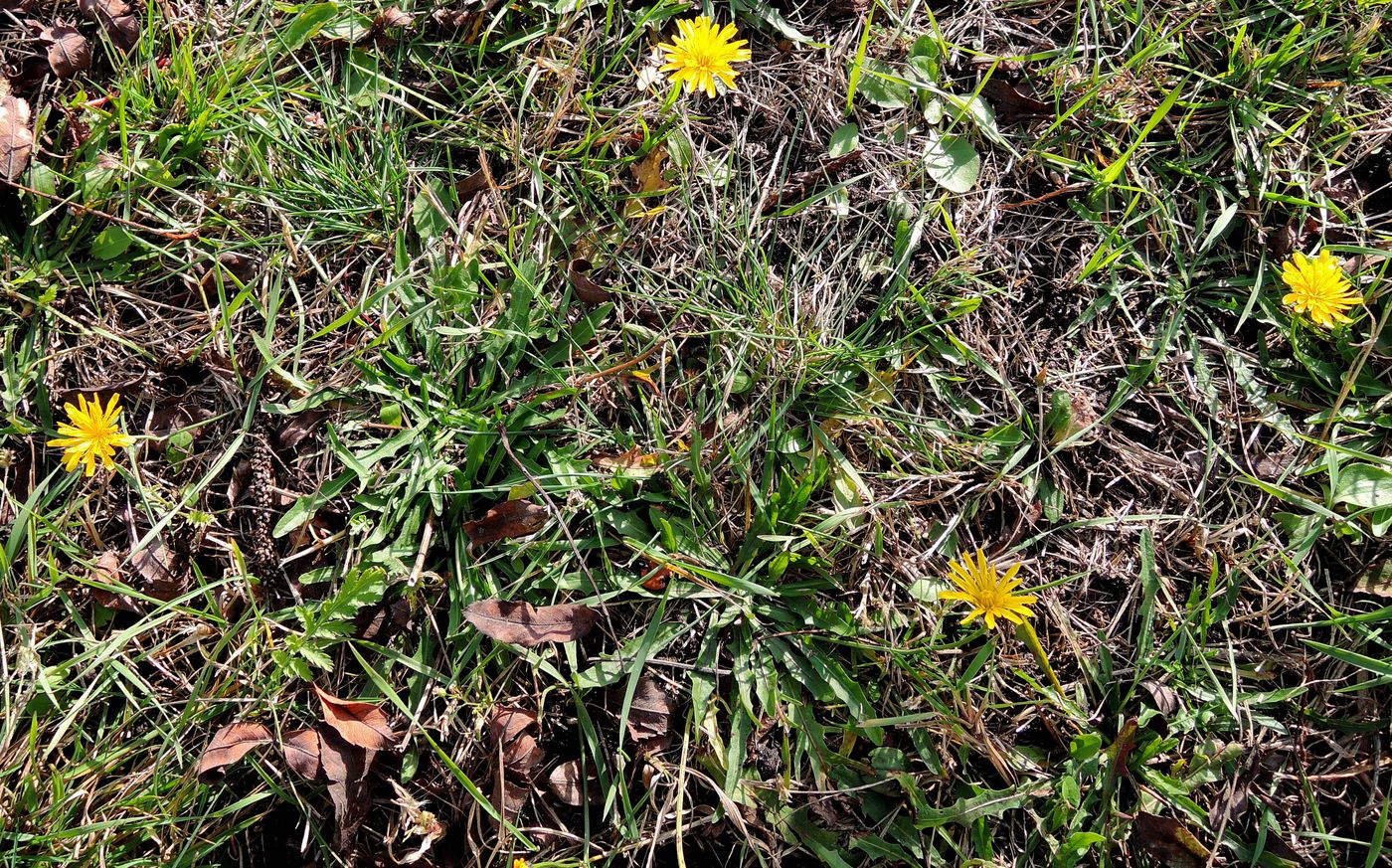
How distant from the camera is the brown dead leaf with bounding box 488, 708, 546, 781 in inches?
81.1

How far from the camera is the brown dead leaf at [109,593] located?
213cm

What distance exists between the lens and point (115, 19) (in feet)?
7.69

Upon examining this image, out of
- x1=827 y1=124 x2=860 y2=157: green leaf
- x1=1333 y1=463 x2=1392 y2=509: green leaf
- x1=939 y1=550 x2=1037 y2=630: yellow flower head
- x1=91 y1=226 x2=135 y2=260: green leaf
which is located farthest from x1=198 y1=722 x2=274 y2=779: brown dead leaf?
x1=1333 y1=463 x2=1392 y2=509: green leaf

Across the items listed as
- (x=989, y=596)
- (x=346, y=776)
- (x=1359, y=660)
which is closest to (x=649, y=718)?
(x=346, y=776)

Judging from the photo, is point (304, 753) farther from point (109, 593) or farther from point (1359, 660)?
point (1359, 660)

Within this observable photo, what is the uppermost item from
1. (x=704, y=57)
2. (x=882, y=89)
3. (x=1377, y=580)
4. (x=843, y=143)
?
(x=704, y=57)

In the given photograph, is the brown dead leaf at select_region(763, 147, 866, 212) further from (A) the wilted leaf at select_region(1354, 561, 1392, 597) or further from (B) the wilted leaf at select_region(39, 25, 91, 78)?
(B) the wilted leaf at select_region(39, 25, 91, 78)

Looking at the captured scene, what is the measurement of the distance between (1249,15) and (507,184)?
2.03 metres

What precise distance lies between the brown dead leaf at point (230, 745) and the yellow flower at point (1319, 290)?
2.59m

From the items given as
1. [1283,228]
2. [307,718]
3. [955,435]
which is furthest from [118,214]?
[1283,228]

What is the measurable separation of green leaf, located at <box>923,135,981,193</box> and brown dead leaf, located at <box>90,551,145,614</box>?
2209 millimetres

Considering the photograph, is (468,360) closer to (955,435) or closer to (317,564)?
(317,564)

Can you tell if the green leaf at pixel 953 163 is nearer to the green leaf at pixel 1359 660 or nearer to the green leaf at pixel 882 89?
the green leaf at pixel 882 89

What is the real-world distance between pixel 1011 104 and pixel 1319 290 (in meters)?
0.88
